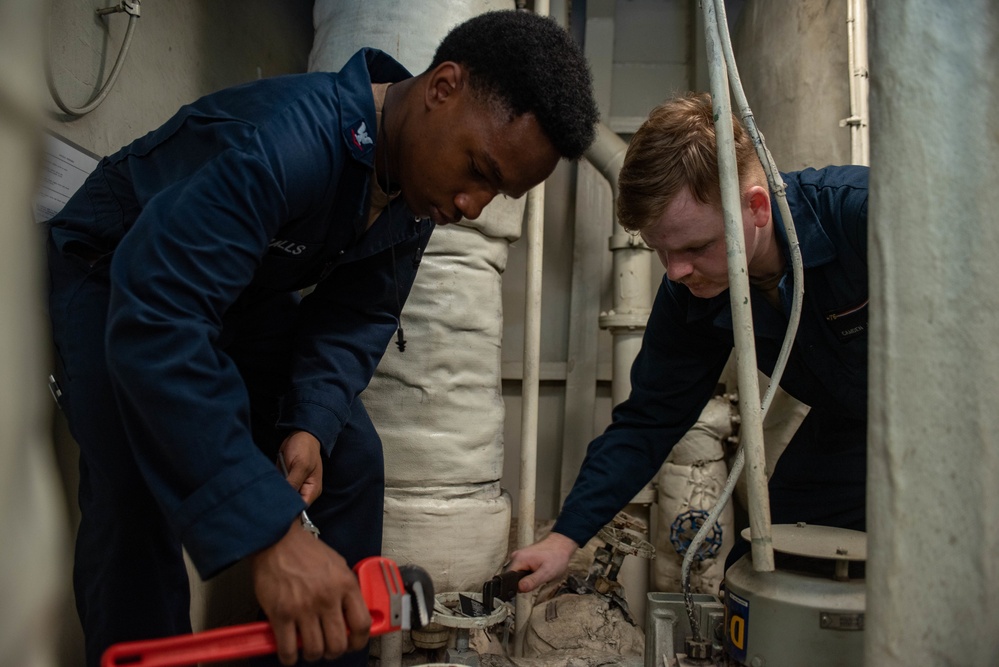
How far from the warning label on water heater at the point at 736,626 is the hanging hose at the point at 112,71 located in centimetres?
115

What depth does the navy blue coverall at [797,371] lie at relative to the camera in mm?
1113

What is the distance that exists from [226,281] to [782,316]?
0.88 metres

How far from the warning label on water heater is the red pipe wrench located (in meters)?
0.36

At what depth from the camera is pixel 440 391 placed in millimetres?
1477

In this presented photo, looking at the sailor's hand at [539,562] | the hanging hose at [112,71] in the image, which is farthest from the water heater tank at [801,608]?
the hanging hose at [112,71]

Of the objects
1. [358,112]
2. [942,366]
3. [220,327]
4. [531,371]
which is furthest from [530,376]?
[942,366]

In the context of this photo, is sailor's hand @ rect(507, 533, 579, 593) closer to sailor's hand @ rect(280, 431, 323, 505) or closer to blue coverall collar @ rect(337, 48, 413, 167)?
sailor's hand @ rect(280, 431, 323, 505)

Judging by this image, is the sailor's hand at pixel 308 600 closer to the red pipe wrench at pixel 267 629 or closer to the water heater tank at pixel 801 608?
the red pipe wrench at pixel 267 629

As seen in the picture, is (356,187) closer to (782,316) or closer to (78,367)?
(78,367)

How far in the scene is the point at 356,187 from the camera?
37.5 inches

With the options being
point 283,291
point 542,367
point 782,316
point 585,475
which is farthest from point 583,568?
point 283,291

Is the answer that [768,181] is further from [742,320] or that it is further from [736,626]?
[736,626]

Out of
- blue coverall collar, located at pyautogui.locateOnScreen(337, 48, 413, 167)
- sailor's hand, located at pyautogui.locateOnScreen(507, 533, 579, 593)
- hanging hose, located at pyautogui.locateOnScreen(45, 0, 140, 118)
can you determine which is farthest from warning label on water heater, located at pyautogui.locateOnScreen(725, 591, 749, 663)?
hanging hose, located at pyautogui.locateOnScreen(45, 0, 140, 118)

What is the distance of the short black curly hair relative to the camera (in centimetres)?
90
